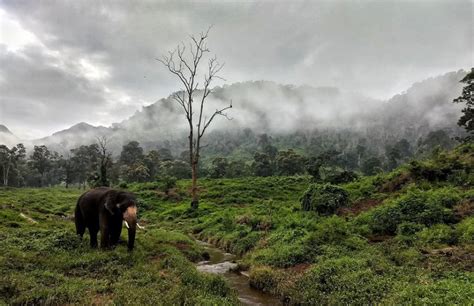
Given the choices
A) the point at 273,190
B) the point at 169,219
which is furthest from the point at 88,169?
the point at 169,219

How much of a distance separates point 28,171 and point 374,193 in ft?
458

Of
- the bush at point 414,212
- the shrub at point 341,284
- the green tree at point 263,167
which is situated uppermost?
the green tree at point 263,167

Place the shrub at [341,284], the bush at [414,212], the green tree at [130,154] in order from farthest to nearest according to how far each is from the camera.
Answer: the green tree at [130,154]
the bush at [414,212]
the shrub at [341,284]

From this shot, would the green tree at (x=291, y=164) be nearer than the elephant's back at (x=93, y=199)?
No

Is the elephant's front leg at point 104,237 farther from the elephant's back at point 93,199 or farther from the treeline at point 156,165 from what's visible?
the treeline at point 156,165

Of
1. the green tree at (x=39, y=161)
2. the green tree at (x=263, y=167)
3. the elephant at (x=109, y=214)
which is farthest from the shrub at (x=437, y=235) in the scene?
the green tree at (x=39, y=161)

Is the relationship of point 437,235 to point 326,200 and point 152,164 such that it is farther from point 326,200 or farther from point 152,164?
point 152,164


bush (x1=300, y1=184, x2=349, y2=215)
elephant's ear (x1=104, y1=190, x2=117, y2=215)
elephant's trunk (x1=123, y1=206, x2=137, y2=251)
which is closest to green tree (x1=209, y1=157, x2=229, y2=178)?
bush (x1=300, y1=184, x2=349, y2=215)

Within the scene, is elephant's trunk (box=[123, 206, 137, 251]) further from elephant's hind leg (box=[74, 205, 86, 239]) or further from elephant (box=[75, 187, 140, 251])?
elephant's hind leg (box=[74, 205, 86, 239])

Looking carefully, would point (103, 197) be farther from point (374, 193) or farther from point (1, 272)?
point (374, 193)

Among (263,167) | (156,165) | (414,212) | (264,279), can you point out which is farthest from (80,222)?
(156,165)

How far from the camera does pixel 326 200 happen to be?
2306cm

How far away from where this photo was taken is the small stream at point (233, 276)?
11516 millimetres

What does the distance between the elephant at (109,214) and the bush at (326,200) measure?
13598 millimetres
